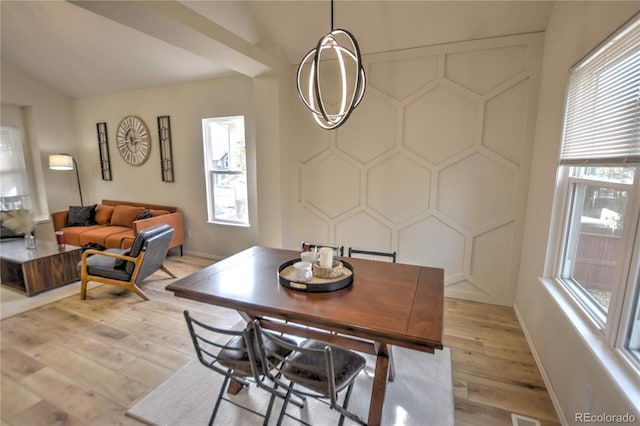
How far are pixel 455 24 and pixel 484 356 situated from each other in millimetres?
2896

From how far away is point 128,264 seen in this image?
10.6ft

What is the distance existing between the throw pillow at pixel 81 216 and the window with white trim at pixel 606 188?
6251 millimetres

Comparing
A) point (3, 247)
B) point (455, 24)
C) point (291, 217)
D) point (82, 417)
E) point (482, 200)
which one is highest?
point (455, 24)

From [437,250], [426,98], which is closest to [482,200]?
[437,250]

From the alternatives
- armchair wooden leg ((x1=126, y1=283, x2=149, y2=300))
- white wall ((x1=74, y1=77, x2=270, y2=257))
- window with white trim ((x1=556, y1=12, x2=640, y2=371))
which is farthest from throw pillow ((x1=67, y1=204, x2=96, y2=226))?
window with white trim ((x1=556, y1=12, x2=640, y2=371))

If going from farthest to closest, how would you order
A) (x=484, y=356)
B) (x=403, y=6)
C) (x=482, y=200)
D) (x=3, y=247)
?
(x=3, y=247)
(x=482, y=200)
(x=403, y=6)
(x=484, y=356)

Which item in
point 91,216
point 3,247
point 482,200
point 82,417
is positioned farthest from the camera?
point 91,216

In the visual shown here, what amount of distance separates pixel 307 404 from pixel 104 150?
577 centimetres

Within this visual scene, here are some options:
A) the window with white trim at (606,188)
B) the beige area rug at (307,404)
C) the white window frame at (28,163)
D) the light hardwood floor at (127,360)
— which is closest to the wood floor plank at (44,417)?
the light hardwood floor at (127,360)

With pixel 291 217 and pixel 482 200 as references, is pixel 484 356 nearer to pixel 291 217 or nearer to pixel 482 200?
pixel 482 200

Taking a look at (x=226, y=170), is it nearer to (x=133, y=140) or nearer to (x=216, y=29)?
(x=133, y=140)

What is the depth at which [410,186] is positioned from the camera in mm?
3332

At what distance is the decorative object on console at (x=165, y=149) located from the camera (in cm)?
474

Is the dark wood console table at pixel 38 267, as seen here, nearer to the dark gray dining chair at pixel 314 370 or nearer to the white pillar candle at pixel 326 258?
the dark gray dining chair at pixel 314 370
